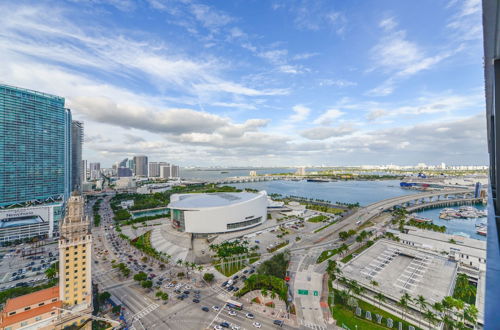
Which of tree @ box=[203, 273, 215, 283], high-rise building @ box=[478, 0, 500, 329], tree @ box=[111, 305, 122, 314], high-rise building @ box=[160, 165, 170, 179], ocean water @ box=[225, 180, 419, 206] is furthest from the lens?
high-rise building @ box=[160, 165, 170, 179]

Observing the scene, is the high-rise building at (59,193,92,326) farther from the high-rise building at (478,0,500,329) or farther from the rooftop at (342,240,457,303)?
the high-rise building at (478,0,500,329)

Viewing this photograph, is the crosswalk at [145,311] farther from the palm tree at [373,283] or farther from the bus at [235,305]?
the palm tree at [373,283]

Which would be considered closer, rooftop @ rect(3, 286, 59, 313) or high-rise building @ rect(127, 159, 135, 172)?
rooftop @ rect(3, 286, 59, 313)

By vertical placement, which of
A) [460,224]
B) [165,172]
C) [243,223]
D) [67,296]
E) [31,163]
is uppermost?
[31,163]

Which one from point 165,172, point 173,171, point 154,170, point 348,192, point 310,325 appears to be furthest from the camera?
point 154,170

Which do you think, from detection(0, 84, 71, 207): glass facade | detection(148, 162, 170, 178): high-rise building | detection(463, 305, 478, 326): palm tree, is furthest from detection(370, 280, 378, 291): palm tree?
detection(148, 162, 170, 178): high-rise building

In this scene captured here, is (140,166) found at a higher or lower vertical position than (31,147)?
lower

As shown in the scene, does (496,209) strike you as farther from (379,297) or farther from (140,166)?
(140,166)

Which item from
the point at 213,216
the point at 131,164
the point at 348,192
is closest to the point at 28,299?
the point at 213,216
